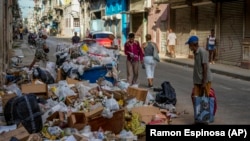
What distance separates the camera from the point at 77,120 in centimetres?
769

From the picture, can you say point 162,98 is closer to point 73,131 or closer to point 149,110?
point 149,110

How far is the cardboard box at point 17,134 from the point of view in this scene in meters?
6.77

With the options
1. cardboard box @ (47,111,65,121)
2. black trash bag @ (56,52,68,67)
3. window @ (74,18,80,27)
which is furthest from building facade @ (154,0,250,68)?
window @ (74,18,80,27)

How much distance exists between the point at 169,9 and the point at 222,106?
1997 centimetres

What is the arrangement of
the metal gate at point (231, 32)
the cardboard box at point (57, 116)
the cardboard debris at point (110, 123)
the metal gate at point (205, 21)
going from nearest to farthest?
the cardboard debris at point (110, 123)
the cardboard box at point (57, 116)
the metal gate at point (231, 32)
the metal gate at point (205, 21)

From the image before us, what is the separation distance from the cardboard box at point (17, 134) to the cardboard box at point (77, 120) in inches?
33.8

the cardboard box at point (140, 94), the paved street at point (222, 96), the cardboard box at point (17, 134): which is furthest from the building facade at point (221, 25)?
the cardboard box at point (17, 134)

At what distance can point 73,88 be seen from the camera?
10.2 metres

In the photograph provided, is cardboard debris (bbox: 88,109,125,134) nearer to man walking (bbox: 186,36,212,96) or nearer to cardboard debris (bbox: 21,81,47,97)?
man walking (bbox: 186,36,212,96)

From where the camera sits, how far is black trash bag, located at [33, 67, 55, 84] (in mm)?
12430

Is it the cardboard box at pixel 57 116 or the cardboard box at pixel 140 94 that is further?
the cardboard box at pixel 140 94

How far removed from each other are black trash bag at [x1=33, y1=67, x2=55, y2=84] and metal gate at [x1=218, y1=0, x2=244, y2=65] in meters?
11.1

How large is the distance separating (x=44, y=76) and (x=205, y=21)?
14321 mm

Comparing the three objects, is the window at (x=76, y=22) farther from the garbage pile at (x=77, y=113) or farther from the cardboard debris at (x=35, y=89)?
the cardboard debris at (x=35, y=89)
